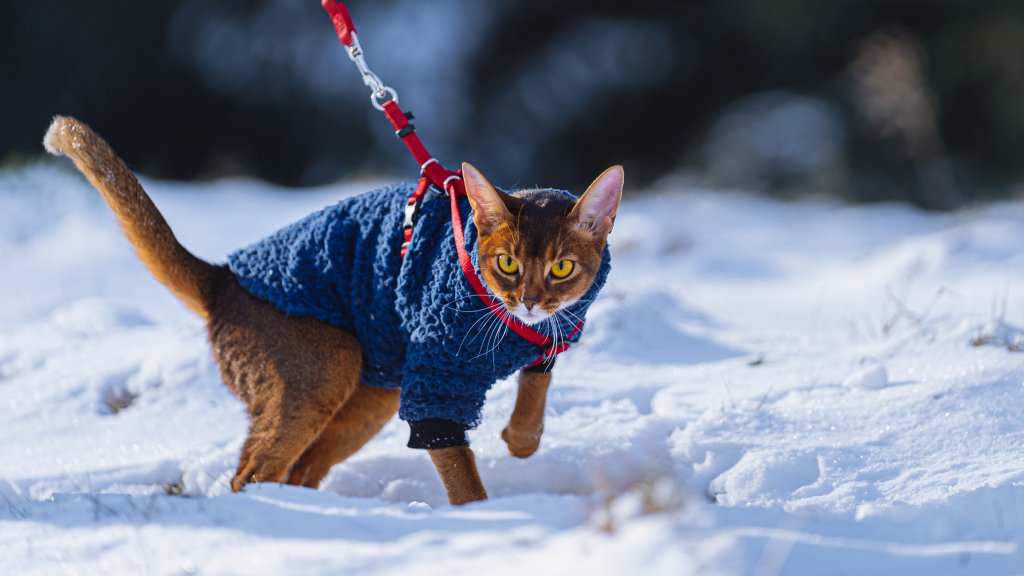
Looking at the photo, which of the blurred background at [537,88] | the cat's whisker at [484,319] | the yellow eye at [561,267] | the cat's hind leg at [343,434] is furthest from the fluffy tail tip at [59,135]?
the blurred background at [537,88]

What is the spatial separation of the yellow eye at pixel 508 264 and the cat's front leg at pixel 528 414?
33 cm

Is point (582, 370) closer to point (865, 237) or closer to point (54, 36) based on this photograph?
point (865, 237)

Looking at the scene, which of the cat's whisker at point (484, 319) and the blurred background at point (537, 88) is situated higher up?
the blurred background at point (537, 88)

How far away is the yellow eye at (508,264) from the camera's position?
235cm

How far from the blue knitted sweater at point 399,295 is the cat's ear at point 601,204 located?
0.44 ft

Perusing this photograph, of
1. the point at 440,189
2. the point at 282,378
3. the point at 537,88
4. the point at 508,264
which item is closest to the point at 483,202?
the point at 508,264

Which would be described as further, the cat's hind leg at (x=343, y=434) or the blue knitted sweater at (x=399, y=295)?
the cat's hind leg at (x=343, y=434)

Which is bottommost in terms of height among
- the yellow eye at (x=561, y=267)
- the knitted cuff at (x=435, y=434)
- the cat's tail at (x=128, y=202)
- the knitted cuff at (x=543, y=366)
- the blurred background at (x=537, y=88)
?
the knitted cuff at (x=435, y=434)

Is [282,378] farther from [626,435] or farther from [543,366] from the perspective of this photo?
[626,435]

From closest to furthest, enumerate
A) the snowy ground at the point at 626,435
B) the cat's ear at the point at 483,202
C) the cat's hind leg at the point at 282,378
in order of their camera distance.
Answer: the snowy ground at the point at 626,435 < the cat's ear at the point at 483,202 < the cat's hind leg at the point at 282,378

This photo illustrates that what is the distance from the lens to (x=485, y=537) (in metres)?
1.71

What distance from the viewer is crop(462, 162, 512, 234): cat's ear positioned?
7.61 feet

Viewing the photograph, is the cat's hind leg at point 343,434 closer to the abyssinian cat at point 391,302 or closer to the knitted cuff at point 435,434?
the abyssinian cat at point 391,302

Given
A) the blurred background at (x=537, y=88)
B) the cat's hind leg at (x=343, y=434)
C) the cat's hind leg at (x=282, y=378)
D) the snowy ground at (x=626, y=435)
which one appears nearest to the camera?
the snowy ground at (x=626, y=435)
